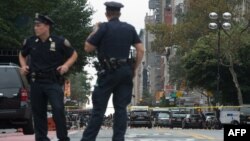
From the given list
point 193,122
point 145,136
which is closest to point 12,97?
point 145,136

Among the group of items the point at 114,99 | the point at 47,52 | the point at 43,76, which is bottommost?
the point at 114,99

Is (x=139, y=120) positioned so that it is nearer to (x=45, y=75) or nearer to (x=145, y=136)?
(x=145, y=136)

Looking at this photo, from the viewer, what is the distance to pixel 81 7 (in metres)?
54.2

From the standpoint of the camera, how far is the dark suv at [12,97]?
54.2 ft

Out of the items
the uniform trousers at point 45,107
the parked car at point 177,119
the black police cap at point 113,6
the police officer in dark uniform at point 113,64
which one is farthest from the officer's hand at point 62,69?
the parked car at point 177,119

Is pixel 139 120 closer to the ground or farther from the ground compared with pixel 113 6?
farther from the ground

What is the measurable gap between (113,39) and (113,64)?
1.07 feet

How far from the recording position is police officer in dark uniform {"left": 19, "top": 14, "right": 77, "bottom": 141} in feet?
35.1

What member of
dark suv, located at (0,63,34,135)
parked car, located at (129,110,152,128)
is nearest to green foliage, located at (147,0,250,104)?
parked car, located at (129,110,152,128)

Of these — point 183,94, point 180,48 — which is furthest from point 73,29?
point 183,94

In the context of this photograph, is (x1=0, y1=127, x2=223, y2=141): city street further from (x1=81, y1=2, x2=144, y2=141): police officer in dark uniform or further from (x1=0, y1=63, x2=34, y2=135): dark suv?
(x1=81, y1=2, x2=144, y2=141): police officer in dark uniform

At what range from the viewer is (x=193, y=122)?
6075cm

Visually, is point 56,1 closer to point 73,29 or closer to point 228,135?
point 73,29

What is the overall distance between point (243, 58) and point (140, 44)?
182 ft
